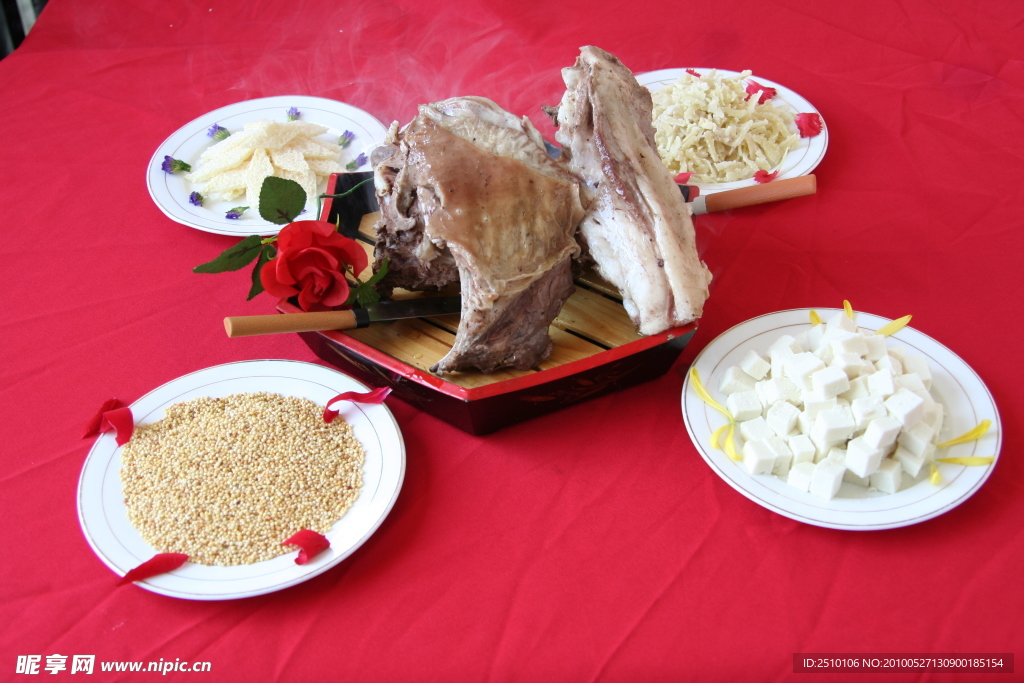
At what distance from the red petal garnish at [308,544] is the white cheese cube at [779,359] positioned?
92 cm

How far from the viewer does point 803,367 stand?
1.38 metres

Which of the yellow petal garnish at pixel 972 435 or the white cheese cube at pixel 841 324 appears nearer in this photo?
the yellow petal garnish at pixel 972 435

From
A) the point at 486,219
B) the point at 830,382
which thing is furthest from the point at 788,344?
the point at 486,219

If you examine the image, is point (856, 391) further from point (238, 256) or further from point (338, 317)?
point (238, 256)

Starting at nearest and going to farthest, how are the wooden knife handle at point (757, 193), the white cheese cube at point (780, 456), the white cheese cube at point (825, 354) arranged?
the white cheese cube at point (780, 456) → the white cheese cube at point (825, 354) → the wooden knife handle at point (757, 193)

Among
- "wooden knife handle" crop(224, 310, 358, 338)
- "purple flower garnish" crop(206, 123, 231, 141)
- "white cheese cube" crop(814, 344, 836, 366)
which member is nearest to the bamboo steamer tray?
"wooden knife handle" crop(224, 310, 358, 338)

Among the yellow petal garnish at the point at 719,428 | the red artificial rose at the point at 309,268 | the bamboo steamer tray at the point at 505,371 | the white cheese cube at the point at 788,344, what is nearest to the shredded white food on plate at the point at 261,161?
the bamboo steamer tray at the point at 505,371

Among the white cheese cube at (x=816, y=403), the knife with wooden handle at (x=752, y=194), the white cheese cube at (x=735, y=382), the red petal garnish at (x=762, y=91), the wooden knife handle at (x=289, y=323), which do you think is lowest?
the white cheese cube at (x=735, y=382)

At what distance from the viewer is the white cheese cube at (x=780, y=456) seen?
1.30 meters

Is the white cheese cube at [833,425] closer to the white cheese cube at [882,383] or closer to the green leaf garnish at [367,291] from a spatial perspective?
the white cheese cube at [882,383]

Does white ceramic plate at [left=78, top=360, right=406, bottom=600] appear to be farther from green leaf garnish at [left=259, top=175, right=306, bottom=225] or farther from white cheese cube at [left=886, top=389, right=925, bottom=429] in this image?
white cheese cube at [left=886, top=389, right=925, bottom=429]

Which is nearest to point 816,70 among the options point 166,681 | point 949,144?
point 949,144

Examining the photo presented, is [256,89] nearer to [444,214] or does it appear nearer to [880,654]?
[444,214]

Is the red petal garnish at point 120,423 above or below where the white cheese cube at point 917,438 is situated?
below
